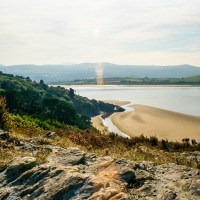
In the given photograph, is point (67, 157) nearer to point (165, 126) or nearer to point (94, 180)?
point (94, 180)

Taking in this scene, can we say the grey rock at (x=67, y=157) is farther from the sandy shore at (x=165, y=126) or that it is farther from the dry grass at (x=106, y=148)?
the sandy shore at (x=165, y=126)

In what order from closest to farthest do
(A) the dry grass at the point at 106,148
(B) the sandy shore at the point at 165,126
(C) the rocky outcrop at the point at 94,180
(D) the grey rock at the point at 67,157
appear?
(C) the rocky outcrop at the point at 94,180
(D) the grey rock at the point at 67,157
(A) the dry grass at the point at 106,148
(B) the sandy shore at the point at 165,126

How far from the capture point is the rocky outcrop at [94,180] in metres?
8.67

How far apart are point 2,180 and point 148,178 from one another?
192 inches

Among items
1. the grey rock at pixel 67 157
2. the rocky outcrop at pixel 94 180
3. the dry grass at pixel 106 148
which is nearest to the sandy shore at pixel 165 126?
the dry grass at pixel 106 148

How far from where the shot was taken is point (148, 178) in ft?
32.4

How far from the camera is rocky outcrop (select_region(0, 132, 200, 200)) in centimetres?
867

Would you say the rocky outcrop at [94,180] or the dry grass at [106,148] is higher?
the rocky outcrop at [94,180]

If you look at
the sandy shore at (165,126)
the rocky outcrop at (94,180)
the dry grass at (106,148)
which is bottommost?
the sandy shore at (165,126)

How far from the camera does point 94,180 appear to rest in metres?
9.12

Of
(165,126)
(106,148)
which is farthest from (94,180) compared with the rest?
(165,126)

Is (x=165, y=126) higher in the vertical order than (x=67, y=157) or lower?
lower

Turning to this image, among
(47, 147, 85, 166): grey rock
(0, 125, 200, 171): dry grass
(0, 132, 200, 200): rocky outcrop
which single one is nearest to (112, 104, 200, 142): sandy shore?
(0, 125, 200, 171): dry grass

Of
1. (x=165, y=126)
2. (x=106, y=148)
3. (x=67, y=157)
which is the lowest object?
(x=165, y=126)
